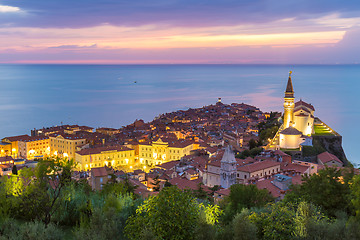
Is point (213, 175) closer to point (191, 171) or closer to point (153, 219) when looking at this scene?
point (191, 171)

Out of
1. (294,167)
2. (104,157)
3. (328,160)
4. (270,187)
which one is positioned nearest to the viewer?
(270,187)

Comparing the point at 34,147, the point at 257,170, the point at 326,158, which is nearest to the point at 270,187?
the point at 257,170

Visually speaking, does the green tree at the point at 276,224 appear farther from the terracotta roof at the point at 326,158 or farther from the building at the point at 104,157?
the building at the point at 104,157

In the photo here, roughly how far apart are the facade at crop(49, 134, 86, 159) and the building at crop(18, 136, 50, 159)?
0.63 m

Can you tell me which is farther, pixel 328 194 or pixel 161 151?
pixel 161 151

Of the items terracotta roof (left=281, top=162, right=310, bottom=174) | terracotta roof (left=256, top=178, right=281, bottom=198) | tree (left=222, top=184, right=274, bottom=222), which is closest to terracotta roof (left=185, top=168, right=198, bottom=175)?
terracotta roof (left=281, top=162, right=310, bottom=174)

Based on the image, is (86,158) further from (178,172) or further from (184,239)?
(184,239)

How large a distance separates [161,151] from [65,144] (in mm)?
10018

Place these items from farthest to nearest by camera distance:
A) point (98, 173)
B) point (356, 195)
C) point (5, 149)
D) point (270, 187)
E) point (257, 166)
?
point (5, 149) < point (98, 173) < point (257, 166) < point (270, 187) < point (356, 195)

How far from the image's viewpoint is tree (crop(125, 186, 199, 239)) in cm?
582

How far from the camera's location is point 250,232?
21.0 feet

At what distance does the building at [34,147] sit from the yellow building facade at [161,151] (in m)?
9.83

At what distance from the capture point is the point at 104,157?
3172 centimetres

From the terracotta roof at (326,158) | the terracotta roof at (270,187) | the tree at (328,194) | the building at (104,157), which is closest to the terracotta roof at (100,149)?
the building at (104,157)
